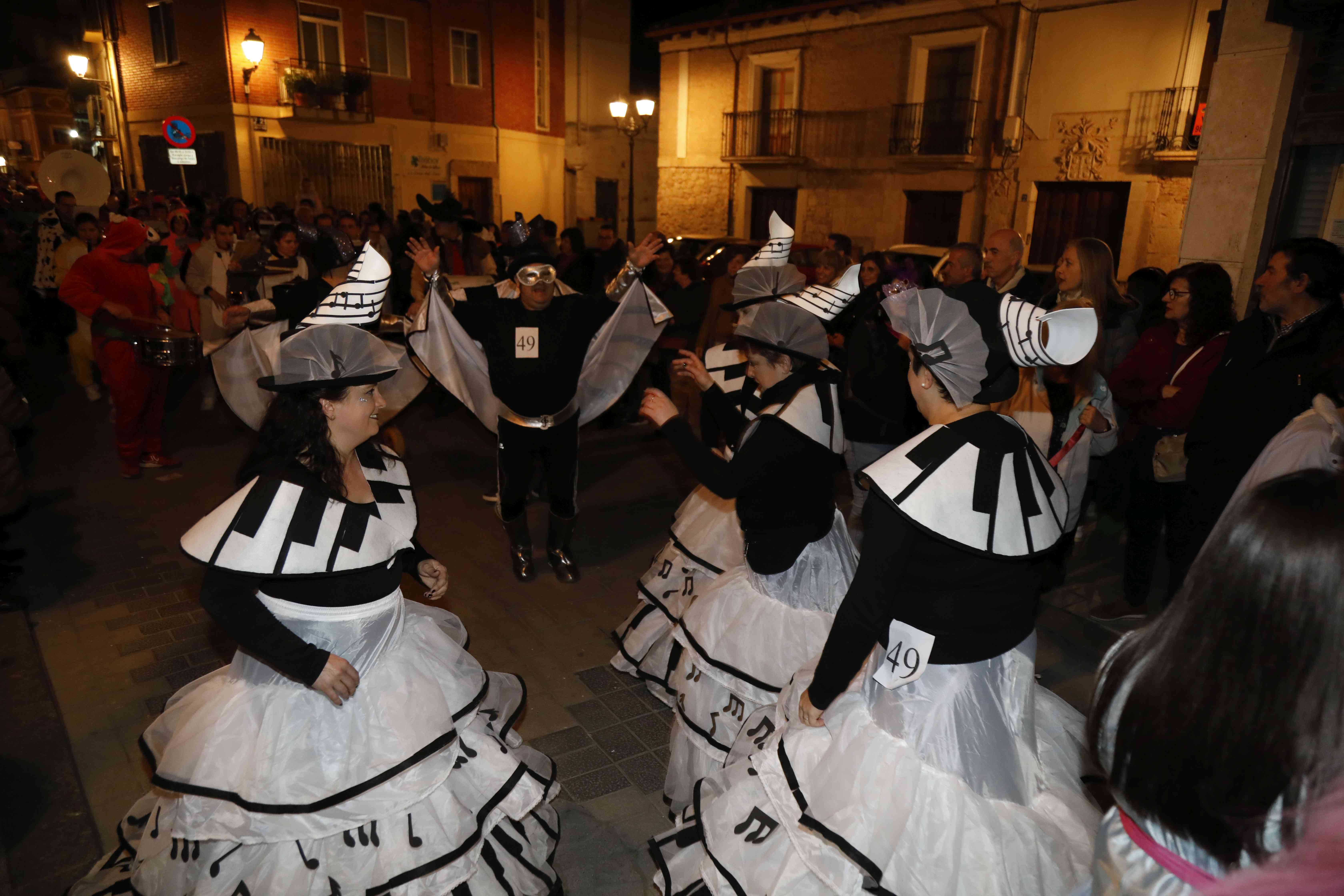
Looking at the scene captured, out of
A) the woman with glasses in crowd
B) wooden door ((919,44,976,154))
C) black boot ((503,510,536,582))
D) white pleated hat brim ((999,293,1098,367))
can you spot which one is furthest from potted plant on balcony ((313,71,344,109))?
white pleated hat brim ((999,293,1098,367))

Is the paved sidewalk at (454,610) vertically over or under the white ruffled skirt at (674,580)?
under

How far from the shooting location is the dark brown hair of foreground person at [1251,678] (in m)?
1.18

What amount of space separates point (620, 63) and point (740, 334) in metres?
29.7

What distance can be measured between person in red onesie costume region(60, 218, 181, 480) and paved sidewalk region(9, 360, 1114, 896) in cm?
48

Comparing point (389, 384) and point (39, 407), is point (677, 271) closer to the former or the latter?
point (389, 384)

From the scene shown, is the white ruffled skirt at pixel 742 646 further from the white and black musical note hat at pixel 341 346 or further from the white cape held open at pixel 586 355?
the white cape held open at pixel 586 355

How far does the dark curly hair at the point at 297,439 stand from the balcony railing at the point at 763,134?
21.7 m

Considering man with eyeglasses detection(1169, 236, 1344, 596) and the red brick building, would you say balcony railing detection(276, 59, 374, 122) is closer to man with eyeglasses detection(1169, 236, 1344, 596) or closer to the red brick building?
the red brick building

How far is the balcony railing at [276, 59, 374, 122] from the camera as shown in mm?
22438

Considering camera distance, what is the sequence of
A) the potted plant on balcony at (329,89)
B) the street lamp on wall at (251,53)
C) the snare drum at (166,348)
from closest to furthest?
1. the snare drum at (166,348)
2. the street lamp on wall at (251,53)
3. the potted plant on balcony at (329,89)

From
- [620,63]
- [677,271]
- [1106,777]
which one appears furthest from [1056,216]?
[1106,777]

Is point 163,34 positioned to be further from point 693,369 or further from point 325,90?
point 693,369

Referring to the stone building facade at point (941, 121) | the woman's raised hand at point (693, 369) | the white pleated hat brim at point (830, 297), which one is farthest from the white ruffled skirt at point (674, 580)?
the stone building facade at point (941, 121)

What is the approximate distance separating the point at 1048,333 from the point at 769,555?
1497mm
